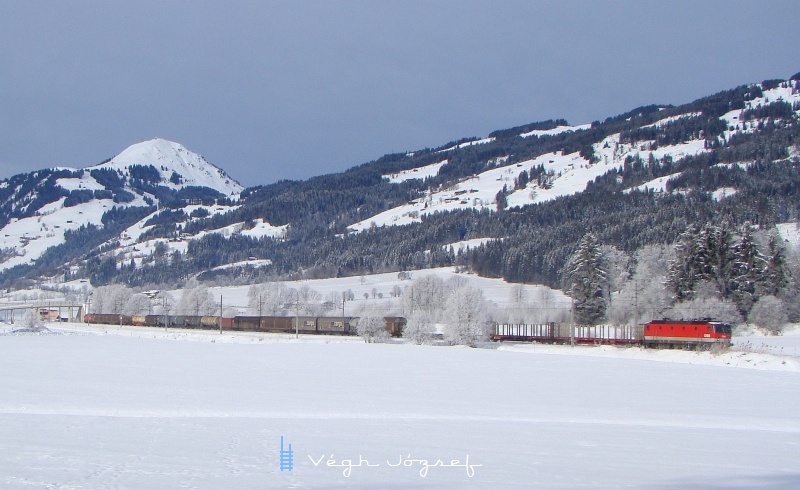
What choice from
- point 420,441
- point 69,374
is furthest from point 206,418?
point 69,374

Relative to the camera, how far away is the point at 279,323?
324ft

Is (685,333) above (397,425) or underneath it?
above

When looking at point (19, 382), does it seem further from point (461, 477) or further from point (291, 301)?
point (291, 301)

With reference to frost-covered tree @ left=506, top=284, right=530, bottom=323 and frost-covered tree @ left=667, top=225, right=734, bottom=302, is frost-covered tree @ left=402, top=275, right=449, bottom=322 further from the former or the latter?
frost-covered tree @ left=667, top=225, right=734, bottom=302

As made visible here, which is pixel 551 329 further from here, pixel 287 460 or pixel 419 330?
pixel 287 460

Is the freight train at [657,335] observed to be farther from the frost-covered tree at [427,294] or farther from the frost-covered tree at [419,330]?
the frost-covered tree at [427,294]

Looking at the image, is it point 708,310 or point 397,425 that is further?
point 708,310

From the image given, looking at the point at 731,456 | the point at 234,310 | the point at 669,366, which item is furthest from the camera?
the point at 234,310

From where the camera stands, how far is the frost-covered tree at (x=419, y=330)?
77.4 m

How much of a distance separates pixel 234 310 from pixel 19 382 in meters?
99.2

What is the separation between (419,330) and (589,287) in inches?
858

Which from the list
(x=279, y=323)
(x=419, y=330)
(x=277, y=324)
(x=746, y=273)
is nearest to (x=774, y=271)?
(x=746, y=273)

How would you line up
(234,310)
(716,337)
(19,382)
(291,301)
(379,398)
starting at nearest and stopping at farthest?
(379,398), (19,382), (716,337), (234,310), (291,301)

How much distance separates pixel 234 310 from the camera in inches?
5251
